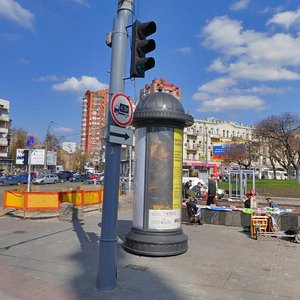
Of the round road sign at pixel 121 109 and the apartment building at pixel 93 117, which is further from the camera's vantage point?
the apartment building at pixel 93 117

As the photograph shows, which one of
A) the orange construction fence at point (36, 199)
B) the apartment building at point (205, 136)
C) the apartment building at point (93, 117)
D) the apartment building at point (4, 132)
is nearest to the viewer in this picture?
the orange construction fence at point (36, 199)

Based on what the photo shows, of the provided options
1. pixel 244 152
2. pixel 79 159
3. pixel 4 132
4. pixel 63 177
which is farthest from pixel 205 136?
pixel 4 132

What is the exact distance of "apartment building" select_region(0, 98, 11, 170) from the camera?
255 ft

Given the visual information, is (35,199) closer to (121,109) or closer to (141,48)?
(121,109)

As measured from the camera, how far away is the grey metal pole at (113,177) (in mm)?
5582

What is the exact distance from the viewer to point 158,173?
8320 millimetres

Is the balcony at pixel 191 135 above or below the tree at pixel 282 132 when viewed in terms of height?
above

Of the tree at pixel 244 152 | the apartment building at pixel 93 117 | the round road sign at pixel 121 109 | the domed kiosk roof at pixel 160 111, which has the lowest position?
the round road sign at pixel 121 109

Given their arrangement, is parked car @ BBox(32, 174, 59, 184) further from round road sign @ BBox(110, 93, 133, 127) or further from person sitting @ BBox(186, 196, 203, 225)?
round road sign @ BBox(110, 93, 133, 127)

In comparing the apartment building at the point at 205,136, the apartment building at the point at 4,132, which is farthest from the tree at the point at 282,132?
the apartment building at the point at 4,132

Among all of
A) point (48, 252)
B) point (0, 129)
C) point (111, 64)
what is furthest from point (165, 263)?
point (0, 129)

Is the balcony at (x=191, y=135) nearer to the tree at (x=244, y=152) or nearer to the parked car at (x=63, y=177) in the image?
the tree at (x=244, y=152)

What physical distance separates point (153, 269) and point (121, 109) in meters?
3.23

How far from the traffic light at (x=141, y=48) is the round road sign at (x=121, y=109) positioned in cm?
43
